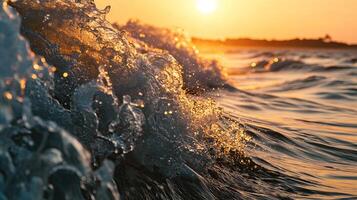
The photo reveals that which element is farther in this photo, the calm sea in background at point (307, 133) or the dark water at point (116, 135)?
the calm sea in background at point (307, 133)

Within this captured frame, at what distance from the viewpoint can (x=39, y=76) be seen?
353 centimetres

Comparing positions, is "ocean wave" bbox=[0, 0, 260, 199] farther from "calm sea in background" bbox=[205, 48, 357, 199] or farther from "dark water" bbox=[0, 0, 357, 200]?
"calm sea in background" bbox=[205, 48, 357, 199]

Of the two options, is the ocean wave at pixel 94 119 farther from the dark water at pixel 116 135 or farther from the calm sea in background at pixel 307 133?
the calm sea in background at pixel 307 133

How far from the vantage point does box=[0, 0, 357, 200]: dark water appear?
267cm

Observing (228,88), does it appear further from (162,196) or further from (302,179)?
(162,196)

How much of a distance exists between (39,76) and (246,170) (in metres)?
2.35

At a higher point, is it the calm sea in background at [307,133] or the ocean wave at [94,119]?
the ocean wave at [94,119]

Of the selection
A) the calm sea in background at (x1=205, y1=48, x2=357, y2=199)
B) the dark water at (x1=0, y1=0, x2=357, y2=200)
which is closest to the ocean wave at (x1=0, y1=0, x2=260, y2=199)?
the dark water at (x1=0, y1=0, x2=357, y2=200)

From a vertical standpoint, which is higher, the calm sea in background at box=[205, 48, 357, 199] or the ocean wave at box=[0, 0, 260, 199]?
the ocean wave at box=[0, 0, 260, 199]

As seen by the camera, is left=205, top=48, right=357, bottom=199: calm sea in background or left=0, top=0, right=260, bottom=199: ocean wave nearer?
left=0, top=0, right=260, bottom=199: ocean wave

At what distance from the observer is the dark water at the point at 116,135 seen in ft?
8.75

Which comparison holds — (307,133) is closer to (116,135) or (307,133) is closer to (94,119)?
(116,135)

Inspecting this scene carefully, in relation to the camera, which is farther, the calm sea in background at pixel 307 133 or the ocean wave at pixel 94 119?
the calm sea in background at pixel 307 133

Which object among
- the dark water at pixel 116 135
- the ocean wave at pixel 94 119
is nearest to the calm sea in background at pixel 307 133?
the dark water at pixel 116 135
